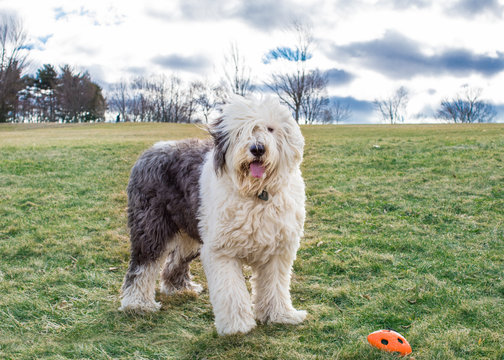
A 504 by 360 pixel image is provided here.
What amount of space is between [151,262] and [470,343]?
292cm

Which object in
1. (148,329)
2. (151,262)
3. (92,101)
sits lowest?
(148,329)

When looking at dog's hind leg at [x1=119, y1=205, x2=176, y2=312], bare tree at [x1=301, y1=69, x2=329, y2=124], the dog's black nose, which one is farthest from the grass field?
bare tree at [x1=301, y1=69, x2=329, y2=124]

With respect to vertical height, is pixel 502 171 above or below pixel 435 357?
above

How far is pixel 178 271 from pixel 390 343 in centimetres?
245

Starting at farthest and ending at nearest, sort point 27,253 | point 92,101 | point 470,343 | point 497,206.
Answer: point 92,101, point 497,206, point 27,253, point 470,343

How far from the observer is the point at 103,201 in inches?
358

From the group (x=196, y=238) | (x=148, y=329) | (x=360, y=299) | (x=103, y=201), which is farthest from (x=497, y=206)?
(x=103, y=201)

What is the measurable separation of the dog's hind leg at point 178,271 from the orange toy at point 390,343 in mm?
2142

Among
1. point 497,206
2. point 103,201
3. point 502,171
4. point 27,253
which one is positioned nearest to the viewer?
point 27,253

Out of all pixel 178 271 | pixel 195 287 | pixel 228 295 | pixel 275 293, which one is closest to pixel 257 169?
pixel 228 295

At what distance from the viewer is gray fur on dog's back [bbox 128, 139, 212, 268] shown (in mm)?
4223

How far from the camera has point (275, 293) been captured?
392 cm

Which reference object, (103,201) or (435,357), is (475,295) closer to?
(435,357)

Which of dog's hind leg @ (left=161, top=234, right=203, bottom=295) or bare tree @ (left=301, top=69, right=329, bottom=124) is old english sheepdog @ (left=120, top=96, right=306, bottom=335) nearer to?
dog's hind leg @ (left=161, top=234, right=203, bottom=295)
